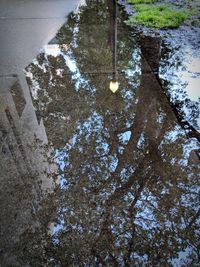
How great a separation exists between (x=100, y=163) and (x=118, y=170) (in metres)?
0.25

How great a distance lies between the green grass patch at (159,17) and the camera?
25.9 ft

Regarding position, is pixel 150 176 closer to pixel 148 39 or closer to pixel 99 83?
pixel 99 83

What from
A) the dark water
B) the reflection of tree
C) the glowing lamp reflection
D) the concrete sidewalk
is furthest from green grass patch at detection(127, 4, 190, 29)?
the glowing lamp reflection

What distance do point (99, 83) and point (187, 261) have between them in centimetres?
339

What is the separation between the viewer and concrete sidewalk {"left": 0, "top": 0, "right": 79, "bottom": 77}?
6.62 metres

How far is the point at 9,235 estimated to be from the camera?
118 inches

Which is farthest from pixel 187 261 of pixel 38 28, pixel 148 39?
pixel 38 28

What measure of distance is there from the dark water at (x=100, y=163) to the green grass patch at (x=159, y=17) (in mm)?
1883

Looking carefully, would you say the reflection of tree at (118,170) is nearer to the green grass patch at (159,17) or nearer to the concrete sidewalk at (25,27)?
the concrete sidewalk at (25,27)

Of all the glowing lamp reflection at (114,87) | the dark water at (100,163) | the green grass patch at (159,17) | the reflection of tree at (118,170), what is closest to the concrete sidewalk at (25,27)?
the dark water at (100,163)

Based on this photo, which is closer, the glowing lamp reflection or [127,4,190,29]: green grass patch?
the glowing lamp reflection

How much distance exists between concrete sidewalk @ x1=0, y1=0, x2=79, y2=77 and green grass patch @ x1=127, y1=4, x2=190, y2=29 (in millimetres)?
2160

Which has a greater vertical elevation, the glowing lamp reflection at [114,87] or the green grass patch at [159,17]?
the green grass patch at [159,17]

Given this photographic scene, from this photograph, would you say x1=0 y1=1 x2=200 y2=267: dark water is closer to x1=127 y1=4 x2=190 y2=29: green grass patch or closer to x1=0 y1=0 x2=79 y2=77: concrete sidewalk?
x1=0 y1=0 x2=79 y2=77: concrete sidewalk
